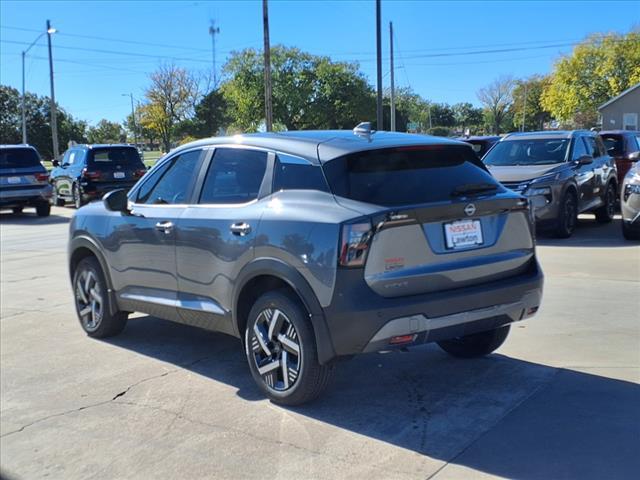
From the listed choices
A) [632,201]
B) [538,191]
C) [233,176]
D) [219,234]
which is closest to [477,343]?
[219,234]

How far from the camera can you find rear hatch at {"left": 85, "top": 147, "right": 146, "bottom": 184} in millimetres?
19531

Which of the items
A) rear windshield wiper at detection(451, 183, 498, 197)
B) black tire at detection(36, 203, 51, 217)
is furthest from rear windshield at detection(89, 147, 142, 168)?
rear windshield wiper at detection(451, 183, 498, 197)

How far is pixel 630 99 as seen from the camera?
49188mm

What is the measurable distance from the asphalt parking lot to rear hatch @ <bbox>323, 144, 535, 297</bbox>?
2.83ft

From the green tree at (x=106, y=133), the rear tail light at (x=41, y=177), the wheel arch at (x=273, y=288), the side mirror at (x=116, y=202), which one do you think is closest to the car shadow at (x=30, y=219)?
the rear tail light at (x=41, y=177)

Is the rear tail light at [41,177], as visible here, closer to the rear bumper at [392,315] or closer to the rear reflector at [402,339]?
the rear bumper at [392,315]

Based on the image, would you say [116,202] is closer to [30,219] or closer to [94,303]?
[94,303]

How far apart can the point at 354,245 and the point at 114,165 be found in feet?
56.6

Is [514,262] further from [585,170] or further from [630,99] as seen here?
[630,99]

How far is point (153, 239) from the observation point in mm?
5398

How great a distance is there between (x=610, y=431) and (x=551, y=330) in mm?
2217

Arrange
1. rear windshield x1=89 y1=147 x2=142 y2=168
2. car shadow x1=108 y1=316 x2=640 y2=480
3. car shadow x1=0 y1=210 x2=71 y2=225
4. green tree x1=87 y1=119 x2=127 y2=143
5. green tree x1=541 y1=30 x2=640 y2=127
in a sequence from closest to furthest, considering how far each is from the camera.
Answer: car shadow x1=108 y1=316 x2=640 y2=480 < car shadow x1=0 y1=210 x2=71 y2=225 < rear windshield x1=89 y1=147 x2=142 y2=168 < green tree x1=541 y1=30 x2=640 y2=127 < green tree x1=87 y1=119 x2=127 y2=143

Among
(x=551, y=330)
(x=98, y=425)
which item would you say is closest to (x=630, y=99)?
(x=551, y=330)

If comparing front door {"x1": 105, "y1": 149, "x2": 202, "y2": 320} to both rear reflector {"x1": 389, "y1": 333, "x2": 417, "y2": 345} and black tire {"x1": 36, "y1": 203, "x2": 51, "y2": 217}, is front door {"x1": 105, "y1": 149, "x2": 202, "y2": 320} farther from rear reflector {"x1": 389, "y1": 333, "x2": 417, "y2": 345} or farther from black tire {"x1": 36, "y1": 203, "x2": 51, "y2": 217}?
black tire {"x1": 36, "y1": 203, "x2": 51, "y2": 217}
